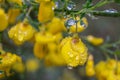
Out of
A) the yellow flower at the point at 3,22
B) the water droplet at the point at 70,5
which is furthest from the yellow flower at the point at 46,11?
the yellow flower at the point at 3,22

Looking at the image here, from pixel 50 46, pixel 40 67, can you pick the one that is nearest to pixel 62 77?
pixel 40 67

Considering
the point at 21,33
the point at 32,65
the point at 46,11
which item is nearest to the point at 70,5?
the point at 46,11

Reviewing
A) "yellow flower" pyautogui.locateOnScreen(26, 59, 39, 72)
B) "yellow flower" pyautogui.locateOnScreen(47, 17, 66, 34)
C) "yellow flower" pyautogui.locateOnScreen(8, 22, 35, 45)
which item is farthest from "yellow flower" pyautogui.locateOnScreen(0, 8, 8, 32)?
"yellow flower" pyautogui.locateOnScreen(26, 59, 39, 72)

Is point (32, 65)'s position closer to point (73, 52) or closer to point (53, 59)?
point (53, 59)

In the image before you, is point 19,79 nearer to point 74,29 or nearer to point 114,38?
point 74,29

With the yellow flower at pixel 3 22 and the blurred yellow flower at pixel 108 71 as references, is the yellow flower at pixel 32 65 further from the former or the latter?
the yellow flower at pixel 3 22

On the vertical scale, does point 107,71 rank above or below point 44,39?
below
